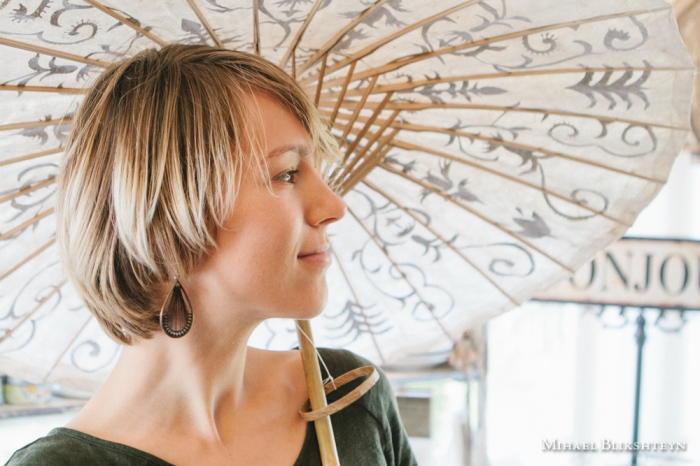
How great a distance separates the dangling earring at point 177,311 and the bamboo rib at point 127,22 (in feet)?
1.09

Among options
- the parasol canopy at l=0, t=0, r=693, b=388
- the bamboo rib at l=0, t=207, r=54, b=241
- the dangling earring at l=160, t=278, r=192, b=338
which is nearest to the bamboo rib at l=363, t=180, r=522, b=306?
the parasol canopy at l=0, t=0, r=693, b=388

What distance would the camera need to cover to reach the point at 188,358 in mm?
839

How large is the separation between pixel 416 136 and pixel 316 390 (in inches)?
19.3

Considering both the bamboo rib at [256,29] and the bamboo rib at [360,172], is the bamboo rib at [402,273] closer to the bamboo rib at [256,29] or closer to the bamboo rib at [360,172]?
the bamboo rib at [360,172]

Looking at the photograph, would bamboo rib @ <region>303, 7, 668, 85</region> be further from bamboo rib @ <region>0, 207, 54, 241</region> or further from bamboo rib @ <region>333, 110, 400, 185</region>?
bamboo rib @ <region>0, 207, 54, 241</region>

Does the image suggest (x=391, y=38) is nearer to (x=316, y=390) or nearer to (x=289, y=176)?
(x=289, y=176)

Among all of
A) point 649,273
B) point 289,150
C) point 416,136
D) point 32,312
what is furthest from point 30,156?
point 649,273

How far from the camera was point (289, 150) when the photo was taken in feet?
2.59

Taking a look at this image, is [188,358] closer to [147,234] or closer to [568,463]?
[147,234]

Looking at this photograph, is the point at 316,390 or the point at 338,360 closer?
the point at 316,390

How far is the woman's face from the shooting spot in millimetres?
745

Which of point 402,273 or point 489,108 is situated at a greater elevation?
point 489,108

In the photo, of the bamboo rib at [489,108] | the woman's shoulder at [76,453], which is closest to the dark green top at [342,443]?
the woman's shoulder at [76,453]

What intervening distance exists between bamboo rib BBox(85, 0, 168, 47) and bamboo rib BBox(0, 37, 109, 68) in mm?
86
